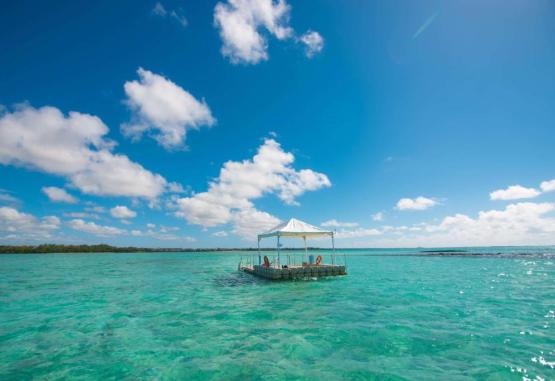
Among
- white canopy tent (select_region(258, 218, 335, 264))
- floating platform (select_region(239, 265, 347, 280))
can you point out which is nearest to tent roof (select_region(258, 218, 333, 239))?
white canopy tent (select_region(258, 218, 335, 264))

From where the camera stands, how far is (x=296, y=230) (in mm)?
23438

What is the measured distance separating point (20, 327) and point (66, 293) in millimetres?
9880

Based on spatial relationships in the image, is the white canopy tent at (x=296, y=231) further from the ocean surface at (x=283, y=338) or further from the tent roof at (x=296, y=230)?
the ocean surface at (x=283, y=338)

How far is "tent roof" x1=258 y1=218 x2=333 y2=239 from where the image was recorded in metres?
23.3

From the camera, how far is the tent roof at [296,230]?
23.3 meters

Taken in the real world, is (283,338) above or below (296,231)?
below

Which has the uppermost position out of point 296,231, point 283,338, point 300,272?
point 296,231

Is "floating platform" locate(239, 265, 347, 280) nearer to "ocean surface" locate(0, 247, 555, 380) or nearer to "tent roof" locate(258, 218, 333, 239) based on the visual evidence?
"tent roof" locate(258, 218, 333, 239)

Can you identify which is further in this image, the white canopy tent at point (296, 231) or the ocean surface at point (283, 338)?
the white canopy tent at point (296, 231)

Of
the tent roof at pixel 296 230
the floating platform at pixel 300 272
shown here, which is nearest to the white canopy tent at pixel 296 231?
the tent roof at pixel 296 230

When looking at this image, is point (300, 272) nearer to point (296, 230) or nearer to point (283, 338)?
point (296, 230)

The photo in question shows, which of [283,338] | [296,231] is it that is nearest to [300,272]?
[296,231]

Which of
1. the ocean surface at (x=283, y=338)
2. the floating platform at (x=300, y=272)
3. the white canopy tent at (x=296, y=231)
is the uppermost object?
the white canopy tent at (x=296, y=231)

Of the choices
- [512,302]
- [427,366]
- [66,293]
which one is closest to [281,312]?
[427,366]
